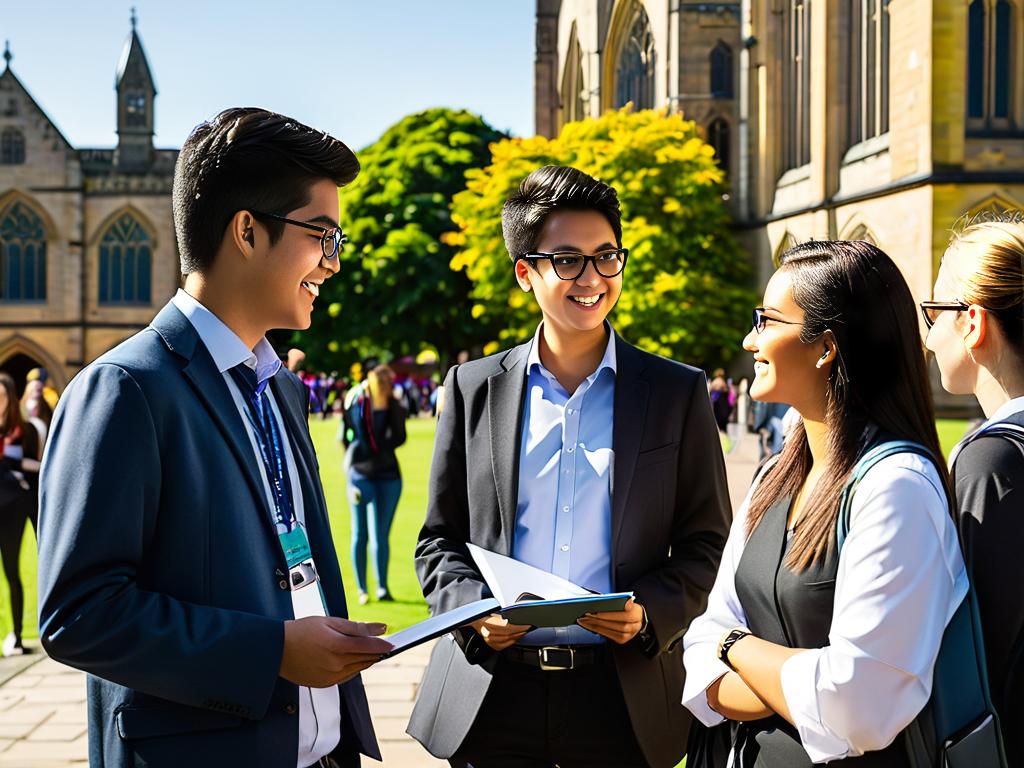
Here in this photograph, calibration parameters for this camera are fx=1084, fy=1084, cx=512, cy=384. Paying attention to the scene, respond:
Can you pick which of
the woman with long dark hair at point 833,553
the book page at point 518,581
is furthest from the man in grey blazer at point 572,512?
the woman with long dark hair at point 833,553

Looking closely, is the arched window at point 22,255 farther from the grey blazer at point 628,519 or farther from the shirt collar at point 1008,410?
the shirt collar at point 1008,410

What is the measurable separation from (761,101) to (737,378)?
8513 mm

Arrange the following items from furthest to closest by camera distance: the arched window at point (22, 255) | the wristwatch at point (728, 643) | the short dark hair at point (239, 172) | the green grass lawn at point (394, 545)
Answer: the arched window at point (22, 255) < the green grass lawn at point (394, 545) < the wristwatch at point (728, 643) < the short dark hair at point (239, 172)

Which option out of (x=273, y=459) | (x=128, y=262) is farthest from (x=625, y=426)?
(x=128, y=262)

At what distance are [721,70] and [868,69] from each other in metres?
9.99

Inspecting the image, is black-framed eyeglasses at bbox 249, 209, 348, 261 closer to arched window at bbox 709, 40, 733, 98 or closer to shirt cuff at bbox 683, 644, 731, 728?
shirt cuff at bbox 683, 644, 731, 728

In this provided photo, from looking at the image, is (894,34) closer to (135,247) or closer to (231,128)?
(231,128)

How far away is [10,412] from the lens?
756 cm

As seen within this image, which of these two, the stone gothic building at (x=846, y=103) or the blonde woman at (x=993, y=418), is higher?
the stone gothic building at (x=846, y=103)

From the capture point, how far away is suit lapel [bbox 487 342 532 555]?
9.09 ft

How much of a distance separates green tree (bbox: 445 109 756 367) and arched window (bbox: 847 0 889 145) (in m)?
4.77

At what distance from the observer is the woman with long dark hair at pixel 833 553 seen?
6.18ft

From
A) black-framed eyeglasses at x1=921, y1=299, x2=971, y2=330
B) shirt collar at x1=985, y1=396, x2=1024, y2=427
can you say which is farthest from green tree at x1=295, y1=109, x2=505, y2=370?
shirt collar at x1=985, y1=396, x2=1024, y2=427

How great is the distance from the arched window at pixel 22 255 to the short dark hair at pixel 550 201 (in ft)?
170
